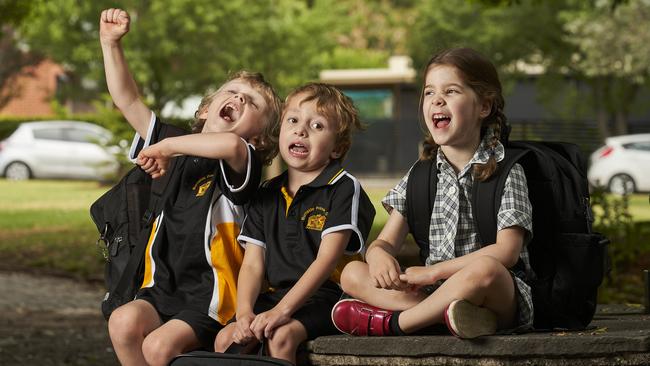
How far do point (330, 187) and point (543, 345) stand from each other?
1.04 metres

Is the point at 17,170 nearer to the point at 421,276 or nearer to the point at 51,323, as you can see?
Answer: the point at 51,323

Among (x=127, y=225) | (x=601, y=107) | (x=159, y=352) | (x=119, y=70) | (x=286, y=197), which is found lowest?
(x=159, y=352)

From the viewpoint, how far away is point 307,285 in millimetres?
4258

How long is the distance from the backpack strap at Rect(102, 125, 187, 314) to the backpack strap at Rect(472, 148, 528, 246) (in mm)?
1309

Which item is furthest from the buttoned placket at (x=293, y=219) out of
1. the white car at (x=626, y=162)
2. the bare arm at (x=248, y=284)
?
the white car at (x=626, y=162)

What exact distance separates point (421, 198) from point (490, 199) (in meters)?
0.30

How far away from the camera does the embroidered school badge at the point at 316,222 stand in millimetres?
4441

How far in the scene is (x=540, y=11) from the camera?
38438mm

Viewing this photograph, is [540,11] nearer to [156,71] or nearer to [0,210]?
[156,71]

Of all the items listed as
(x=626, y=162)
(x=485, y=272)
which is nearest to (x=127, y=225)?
(x=485, y=272)

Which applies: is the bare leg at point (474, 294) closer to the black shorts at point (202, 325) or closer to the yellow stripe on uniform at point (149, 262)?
the black shorts at point (202, 325)

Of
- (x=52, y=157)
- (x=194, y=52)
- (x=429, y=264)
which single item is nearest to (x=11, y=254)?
(x=429, y=264)

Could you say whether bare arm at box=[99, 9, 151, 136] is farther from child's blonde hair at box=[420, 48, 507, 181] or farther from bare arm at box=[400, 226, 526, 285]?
bare arm at box=[400, 226, 526, 285]

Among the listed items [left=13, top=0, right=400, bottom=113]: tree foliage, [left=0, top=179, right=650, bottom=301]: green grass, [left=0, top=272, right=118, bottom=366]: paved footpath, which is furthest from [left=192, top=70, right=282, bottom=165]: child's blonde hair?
[left=13, top=0, right=400, bottom=113]: tree foliage
